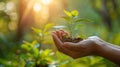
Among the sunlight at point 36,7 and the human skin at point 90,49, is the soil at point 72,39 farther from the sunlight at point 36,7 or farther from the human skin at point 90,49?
the sunlight at point 36,7

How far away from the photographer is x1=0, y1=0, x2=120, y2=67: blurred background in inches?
68.0

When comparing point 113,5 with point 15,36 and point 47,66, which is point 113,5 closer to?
point 15,36

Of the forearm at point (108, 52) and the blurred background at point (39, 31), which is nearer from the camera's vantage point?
the forearm at point (108, 52)

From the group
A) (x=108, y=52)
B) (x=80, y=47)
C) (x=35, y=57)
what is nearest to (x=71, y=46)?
(x=80, y=47)

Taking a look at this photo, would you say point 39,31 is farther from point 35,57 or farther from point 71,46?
point 71,46

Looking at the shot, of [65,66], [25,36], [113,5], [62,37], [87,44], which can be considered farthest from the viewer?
[113,5]

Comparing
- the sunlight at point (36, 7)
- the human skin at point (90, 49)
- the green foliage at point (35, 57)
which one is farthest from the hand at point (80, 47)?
the sunlight at point (36, 7)

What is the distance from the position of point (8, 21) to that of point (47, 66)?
2814mm

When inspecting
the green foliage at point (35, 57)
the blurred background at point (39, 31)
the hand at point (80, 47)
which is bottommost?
the hand at point (80, 47)

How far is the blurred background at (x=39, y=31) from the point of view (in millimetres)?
1727

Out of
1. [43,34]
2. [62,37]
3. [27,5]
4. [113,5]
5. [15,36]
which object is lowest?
[62,37]

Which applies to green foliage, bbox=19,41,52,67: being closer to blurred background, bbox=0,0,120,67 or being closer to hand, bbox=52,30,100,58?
blurred background, bbox=0,0,120,67

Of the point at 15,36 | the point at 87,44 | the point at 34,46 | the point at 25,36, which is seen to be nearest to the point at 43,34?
the point at 34,46

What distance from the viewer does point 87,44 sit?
1.46m
